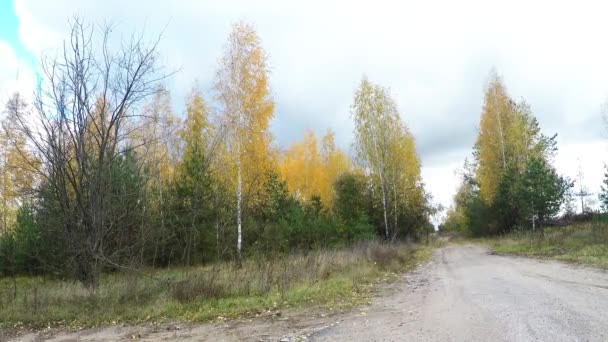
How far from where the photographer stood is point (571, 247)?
20.5 m

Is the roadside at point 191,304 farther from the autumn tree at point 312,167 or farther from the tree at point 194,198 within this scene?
the autumn tree at point 312,167

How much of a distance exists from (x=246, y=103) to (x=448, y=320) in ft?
52.4

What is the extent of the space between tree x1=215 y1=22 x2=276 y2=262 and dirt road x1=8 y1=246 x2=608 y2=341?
11.8m

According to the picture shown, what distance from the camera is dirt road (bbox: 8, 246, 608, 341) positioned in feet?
21.6

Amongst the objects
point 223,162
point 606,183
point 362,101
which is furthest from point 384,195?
point 606,183

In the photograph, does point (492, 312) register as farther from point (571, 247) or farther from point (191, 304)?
point (571, 247)

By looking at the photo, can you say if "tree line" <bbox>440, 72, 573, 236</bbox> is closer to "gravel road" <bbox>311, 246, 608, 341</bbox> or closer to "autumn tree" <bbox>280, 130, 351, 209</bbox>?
"autumn tree" <bbox>280, 130, 351, 209</bbox>

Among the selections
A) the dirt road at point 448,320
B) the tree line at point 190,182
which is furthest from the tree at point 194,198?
the dirt road at point 448,320

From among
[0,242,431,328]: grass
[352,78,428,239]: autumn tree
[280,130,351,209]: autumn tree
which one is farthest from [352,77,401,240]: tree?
[0,242,431,328]: grass

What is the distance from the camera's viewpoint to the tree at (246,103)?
21.4m

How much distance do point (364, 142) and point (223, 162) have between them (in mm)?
13136

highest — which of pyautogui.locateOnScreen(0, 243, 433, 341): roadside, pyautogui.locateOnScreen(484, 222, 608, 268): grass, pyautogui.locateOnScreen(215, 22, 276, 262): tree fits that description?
pyautogui.locateOnScreen(215, 22, 276, 262): tree

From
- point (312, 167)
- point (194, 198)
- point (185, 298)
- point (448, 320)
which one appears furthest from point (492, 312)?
point (312, 167)

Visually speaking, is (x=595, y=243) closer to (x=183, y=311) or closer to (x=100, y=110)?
(x=183, y=311)
